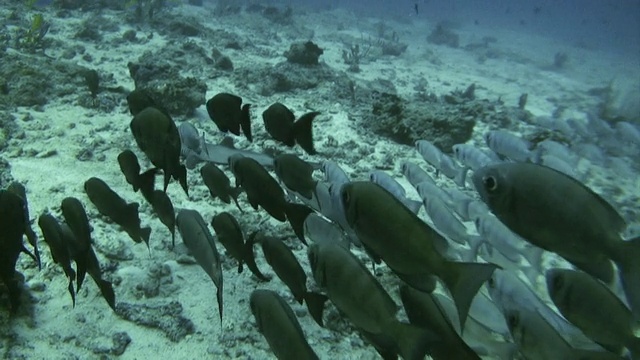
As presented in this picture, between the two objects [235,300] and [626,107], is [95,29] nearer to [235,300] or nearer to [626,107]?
[235,300]

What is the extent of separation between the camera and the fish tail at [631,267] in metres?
1.84

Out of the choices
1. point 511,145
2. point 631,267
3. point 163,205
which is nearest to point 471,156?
point 511,145

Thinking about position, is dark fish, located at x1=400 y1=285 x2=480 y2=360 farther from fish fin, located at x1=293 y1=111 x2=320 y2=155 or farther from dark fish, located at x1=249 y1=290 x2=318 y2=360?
fish fin, located at x1=293 y1=111 x2=320 y2=155

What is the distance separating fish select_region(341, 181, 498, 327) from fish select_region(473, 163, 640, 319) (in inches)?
17.0

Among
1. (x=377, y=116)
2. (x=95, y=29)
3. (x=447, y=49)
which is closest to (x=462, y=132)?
(x=377, y=116)

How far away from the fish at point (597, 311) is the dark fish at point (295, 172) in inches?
67.7

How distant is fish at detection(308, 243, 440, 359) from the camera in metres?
1.79

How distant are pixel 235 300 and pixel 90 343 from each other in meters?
1.30

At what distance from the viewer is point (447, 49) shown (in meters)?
26.5

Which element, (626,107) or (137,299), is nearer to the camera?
(137,299)

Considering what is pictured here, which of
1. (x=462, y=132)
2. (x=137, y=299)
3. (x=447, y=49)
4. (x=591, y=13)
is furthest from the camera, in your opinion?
(x=591, y=13)

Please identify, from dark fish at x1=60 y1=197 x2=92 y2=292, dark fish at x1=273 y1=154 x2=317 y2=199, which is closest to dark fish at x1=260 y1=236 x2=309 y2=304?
dark fish at x1=273 y1=154 x2=317 y2=199

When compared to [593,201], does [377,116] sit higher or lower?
lower

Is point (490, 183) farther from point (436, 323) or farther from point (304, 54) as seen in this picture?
point (304, 54)
